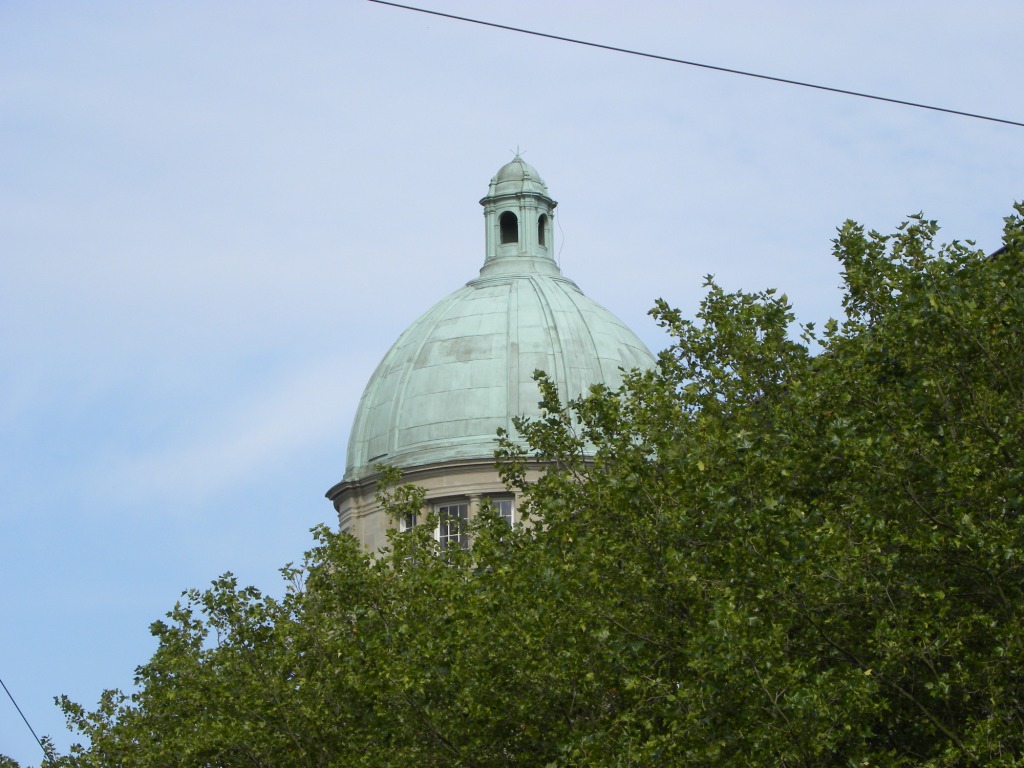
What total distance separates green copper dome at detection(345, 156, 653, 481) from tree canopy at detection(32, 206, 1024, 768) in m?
32.4

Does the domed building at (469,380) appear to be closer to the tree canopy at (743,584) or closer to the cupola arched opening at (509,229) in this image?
the cupola arched opening at (509,229)

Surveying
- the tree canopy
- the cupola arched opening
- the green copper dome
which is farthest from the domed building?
the tree canopy

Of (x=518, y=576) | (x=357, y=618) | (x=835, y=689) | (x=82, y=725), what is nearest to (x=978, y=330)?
(x=835, y=689)

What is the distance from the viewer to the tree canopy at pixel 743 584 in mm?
28141

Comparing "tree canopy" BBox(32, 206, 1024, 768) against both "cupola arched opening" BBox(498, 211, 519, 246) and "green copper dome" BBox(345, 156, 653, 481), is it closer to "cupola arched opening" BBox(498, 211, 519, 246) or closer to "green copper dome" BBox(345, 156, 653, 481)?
"green copper dome" BBox(345, 156, 653, 481)

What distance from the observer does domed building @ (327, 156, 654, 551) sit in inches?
2805

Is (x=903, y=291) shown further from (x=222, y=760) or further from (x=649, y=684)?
(x=222, y=760)

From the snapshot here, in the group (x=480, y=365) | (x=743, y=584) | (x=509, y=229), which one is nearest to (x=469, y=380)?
(x=480, y=365)

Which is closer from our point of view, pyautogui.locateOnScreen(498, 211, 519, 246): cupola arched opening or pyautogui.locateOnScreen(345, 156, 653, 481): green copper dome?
pyautogui.locateOnScreen(345, 156, 653, 481): green copper dome

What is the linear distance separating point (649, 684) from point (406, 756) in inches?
214

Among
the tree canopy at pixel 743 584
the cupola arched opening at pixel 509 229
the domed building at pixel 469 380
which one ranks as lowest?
the tree canopy at pixel 743 584

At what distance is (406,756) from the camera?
33.8m

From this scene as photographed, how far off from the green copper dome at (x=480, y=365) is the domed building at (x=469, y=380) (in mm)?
33

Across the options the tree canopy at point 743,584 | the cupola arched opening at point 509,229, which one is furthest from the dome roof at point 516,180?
the tree canopy at point 743,584
